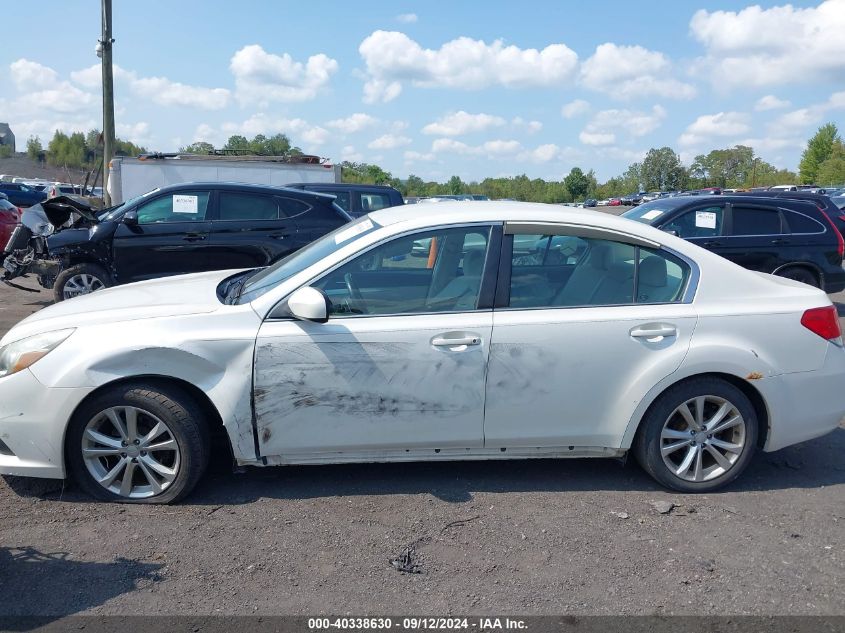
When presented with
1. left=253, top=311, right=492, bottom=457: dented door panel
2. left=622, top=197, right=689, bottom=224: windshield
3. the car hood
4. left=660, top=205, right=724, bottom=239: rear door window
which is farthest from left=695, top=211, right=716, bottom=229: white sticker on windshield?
the car hood

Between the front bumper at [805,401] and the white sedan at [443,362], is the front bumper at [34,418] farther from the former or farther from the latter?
the front bumper at [805,401]

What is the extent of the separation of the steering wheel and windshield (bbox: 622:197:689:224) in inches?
263

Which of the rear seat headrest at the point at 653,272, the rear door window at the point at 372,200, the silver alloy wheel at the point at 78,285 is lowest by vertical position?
the silver alloy wheel at the point at 78,285

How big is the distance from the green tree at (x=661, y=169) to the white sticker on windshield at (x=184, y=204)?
3568 inches

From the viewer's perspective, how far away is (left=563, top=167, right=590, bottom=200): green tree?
68.8 meters

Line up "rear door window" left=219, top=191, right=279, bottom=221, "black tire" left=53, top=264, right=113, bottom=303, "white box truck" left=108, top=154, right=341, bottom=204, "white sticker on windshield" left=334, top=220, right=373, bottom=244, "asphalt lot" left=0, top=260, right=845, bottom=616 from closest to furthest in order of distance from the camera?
"asphalt lot" left=0, top=260, right=845, bottom=616, "white sticker on windshield" left=334, top=220, right=373, bottom=244, "black tire" left=53, top=264, right=113, bottom=303, "rear door window" left=219, top=191, right=279, bottom=221, "white box truck" left=108, top=154, right=341, bottom=204

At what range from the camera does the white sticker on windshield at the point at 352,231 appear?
452 centimetres

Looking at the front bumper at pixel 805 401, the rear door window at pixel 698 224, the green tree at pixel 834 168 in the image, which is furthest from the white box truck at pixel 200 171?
the green tree at pixel 834 168

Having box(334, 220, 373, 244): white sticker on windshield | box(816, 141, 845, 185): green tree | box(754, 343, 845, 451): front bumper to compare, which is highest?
box(816, 141, 845, 185): green tree

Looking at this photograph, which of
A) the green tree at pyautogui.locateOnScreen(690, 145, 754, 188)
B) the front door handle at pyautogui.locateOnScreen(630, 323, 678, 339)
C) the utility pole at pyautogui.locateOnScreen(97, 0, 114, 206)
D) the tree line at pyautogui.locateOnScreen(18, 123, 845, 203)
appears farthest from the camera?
the green tree at pyautogui.locateOnScreen(690, 145, 754, 188)

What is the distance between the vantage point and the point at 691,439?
4.41 m

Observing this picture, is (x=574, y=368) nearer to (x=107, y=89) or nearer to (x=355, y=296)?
(x=355, y=296)

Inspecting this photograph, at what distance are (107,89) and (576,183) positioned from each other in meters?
54.7

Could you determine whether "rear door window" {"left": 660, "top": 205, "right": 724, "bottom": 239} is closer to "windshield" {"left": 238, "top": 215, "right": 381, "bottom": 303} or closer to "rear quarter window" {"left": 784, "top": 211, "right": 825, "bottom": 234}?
"rear quarter window" {"left": 784, "top": 211, "right": 825, "bottom": 234}
